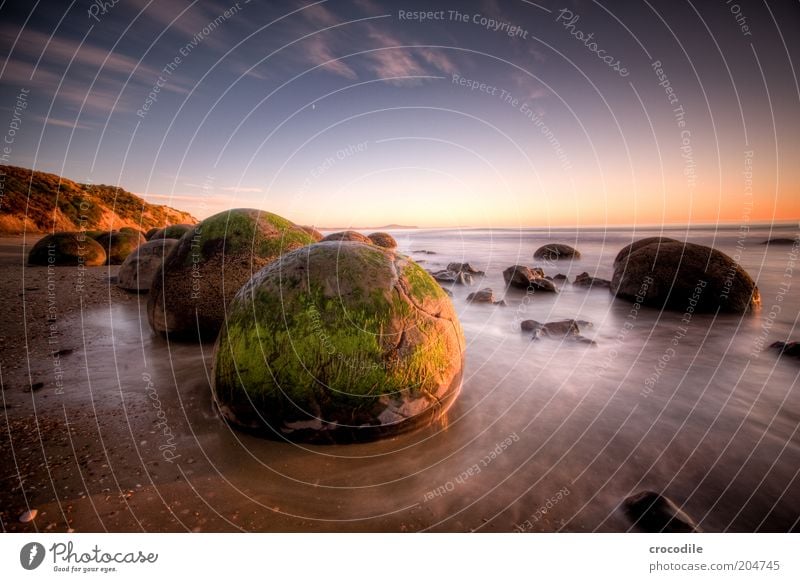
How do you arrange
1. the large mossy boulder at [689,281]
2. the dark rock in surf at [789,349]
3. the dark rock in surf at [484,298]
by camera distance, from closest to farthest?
1. the dark rock in surf at [789,349]
2. the large mossy boulder at [689,281]
3. the dark rock in surf at [484,298]

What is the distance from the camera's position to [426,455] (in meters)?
3.26

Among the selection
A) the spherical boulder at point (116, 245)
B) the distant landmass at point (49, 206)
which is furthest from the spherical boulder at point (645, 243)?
the distant landmass at point (49, 206)

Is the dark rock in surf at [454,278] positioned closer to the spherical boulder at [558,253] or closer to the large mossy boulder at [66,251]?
the spherical boulder at [558,253]

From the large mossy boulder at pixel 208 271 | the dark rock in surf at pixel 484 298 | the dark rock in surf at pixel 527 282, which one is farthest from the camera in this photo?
the dark rock in surf at pixel 527 282

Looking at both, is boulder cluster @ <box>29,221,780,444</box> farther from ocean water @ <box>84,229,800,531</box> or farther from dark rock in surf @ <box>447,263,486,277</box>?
dark rock in surf @ <box>447,263,486,277</box>

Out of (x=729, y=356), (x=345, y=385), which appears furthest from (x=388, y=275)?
(x=729, y=356)

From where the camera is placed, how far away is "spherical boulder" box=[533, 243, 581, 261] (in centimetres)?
2081

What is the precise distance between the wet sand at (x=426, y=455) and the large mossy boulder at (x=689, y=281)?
10.5ft

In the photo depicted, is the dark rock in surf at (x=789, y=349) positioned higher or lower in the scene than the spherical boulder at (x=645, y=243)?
lower

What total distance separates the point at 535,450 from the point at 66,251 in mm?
18785

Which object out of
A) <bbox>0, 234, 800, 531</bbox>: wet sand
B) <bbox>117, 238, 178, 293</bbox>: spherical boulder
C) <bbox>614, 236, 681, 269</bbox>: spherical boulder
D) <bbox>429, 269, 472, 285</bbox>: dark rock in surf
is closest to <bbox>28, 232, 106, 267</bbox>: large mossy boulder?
<bbox>117, 238, 178, 293</bbox>: spherical boulder

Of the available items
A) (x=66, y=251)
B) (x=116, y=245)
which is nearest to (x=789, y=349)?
(x=66, y=251)

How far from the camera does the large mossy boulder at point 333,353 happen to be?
10.8 feet
